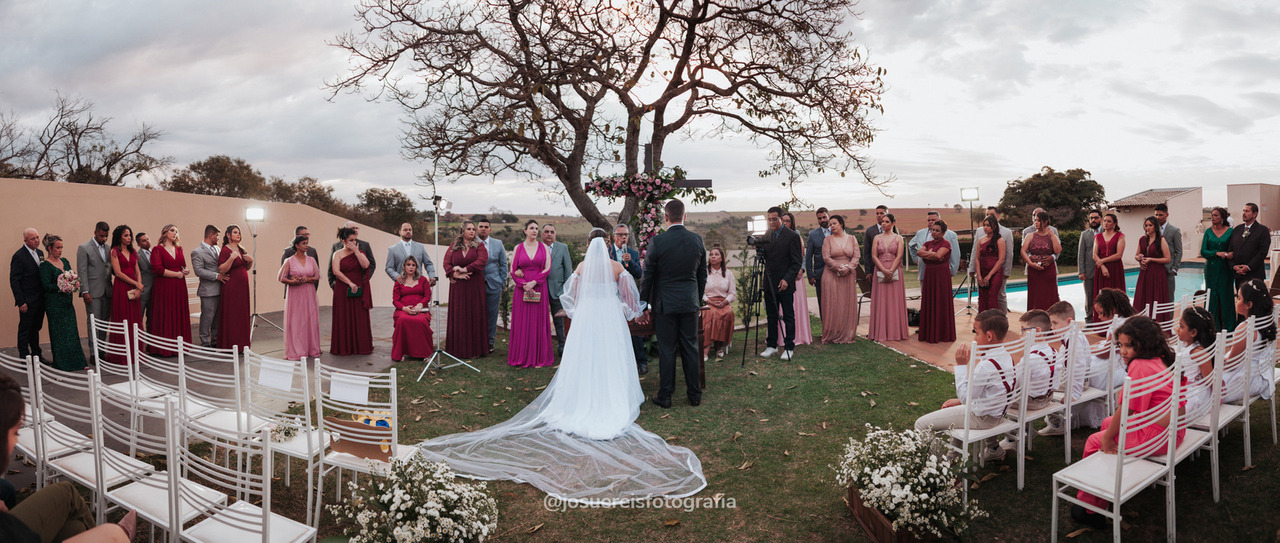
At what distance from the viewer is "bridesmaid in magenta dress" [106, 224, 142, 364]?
7.24 meters

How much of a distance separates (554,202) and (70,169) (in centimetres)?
1485

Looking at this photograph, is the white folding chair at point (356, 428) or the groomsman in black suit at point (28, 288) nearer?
the white folding chair at point (356, 428)

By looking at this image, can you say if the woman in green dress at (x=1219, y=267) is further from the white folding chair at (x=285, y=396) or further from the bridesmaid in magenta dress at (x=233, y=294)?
the bridesmaid in magenta dress at (x=233, y=294)

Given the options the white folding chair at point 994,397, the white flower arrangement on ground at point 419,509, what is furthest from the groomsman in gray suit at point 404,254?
the white folding chair at point 994,397

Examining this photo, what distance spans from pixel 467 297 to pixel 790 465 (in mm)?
4811

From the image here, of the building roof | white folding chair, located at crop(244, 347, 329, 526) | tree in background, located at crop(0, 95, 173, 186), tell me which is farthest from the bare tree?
the building roof

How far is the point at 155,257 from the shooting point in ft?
24.5

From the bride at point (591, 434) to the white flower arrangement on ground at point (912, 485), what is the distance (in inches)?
45.2

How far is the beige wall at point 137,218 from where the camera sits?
29.7ft

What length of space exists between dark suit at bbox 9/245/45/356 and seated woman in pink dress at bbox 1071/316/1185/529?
30.2 feet

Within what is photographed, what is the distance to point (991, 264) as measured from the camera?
27.3 feet

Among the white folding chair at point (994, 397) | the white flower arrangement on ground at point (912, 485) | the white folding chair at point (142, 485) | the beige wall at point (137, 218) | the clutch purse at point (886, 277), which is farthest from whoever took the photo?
the beige wall at point (137, 218)

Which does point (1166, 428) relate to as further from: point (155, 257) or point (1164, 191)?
point (1164, 191)

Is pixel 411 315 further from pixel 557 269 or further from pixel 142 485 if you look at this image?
pixel 142 485
